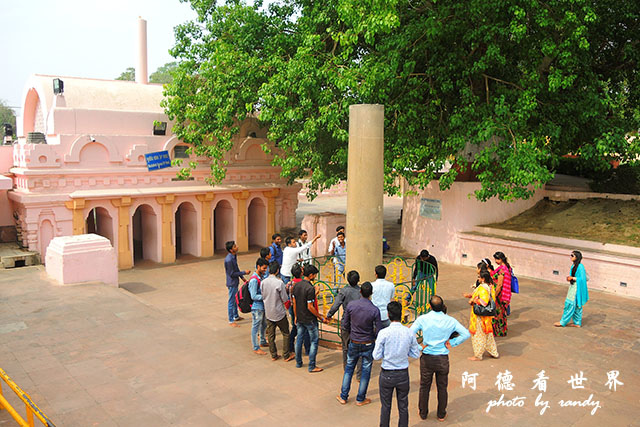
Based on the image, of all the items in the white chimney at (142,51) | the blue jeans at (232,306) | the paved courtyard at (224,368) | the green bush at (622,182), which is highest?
the white chimney at (142,51)

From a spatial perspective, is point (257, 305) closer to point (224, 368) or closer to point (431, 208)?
point (224, 368)

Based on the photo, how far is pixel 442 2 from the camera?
1274cm

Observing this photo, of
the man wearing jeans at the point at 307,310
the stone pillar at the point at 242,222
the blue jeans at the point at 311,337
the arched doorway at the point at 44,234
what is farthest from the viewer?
the stone pillar at the point at 242,222

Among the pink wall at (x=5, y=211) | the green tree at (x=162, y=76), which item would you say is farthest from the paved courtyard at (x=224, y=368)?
the green tree at (x=162, y=76)

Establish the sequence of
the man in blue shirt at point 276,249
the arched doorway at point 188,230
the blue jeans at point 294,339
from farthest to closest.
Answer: the arched doorway at point 188,230 → the man in blue shirt at point 276,249 → the blue jeans at point 294,339

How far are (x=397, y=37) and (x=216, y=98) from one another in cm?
567

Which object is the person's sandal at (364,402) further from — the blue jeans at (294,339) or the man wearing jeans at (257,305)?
the man wearing jeans at (257,305)

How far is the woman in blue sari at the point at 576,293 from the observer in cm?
945

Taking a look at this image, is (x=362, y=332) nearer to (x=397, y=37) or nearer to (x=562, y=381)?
(x=562, y=381)

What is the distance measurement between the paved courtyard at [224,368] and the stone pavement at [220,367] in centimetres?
2

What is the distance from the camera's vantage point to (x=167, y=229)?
18172mm

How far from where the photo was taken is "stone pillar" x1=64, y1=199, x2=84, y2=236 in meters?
16.1

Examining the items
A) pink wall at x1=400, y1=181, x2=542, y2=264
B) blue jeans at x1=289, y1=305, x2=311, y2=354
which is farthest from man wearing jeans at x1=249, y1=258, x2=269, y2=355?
pink wall at x1=400, y1=181, x2=542, y2=264

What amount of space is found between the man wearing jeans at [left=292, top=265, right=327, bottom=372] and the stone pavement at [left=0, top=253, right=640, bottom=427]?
37 centimetres
